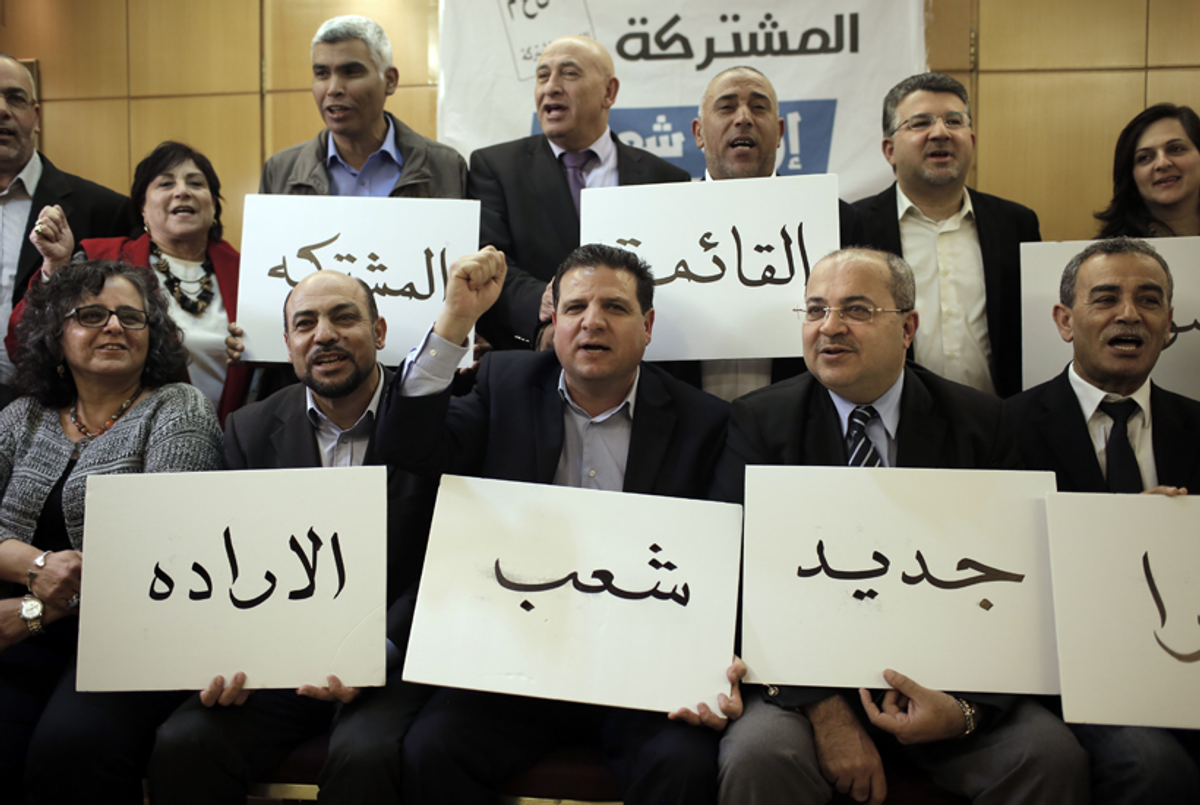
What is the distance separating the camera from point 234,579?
2152 millimetres

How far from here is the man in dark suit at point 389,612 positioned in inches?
82.6

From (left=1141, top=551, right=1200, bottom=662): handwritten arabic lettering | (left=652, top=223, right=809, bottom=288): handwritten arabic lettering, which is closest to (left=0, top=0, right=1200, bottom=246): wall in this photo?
(left=652, top=223, right=809, bottom=288): handwritten arabic lettering

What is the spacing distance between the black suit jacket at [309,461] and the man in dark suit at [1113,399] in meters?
1.89

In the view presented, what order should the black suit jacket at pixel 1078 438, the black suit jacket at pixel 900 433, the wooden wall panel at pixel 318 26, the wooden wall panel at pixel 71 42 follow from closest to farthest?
1. the black suit jacket at pixel 900 433
2. the black suit jacket at pixel 1078 438
3. the wooden wall panel at pixel 318 26
4. the wooden wall panel at pixel 71 42

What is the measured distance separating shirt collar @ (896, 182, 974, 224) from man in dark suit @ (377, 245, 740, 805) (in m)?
1.28

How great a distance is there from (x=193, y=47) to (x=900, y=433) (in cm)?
554

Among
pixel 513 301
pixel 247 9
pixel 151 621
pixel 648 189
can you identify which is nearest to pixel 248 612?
pixel 151 621

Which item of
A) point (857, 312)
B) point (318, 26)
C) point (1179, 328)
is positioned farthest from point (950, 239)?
point (318, 26)

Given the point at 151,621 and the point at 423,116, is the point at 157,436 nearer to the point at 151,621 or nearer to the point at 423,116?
the point at 151,621

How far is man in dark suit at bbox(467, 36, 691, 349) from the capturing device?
3.33 m

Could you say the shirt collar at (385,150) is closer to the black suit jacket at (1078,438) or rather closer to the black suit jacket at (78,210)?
the black suit jacket at (78,210)

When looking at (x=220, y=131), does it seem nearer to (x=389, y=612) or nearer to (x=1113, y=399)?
(x=389, y=612)

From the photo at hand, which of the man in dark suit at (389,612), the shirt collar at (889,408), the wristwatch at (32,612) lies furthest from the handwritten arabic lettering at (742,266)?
the wristwatch at (32,612)

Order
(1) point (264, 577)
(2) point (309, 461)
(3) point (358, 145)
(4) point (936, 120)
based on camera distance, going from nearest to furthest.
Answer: (1) point (264, 577) < (2) point (309, 461) < (4) point (936, 120) < (3) point (358, 145)
